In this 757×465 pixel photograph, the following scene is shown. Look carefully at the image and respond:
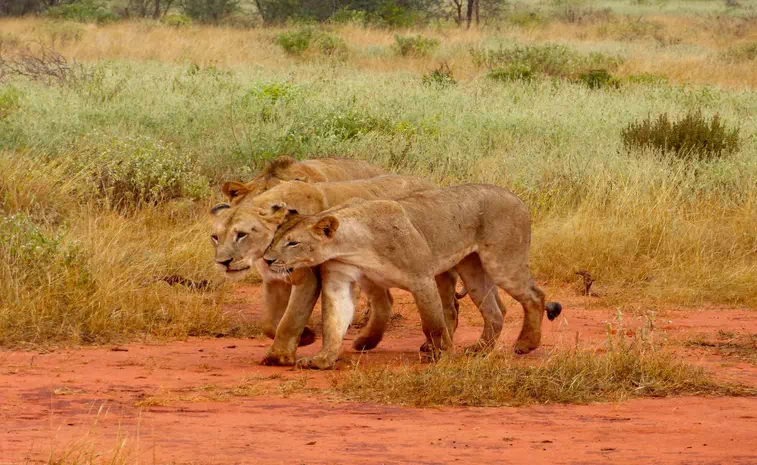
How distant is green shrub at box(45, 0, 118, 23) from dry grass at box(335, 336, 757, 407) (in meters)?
31.2

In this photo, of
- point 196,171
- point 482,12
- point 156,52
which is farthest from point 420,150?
point 482,12

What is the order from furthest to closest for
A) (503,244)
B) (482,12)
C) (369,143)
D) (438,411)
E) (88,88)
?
(482,12) < (88,88) < (369,143) < (503,244) < (438,411)

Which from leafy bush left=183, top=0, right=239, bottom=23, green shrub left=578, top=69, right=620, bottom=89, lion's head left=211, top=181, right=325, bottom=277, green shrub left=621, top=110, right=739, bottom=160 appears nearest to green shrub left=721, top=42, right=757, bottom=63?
green shrub left=578, top=69, right=620, bottom=89

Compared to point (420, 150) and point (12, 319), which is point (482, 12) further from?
point (12, 319)

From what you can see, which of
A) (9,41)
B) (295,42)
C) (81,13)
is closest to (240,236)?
(295,42)

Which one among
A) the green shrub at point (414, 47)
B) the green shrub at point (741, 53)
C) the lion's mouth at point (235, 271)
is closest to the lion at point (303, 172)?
the lion's mouth at point (235, 271)

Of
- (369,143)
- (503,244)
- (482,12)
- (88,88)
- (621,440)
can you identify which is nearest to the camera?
(621,440)

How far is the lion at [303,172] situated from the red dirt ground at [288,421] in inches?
45.8

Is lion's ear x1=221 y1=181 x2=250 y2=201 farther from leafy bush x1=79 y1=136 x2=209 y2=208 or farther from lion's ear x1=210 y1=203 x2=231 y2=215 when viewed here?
leafy bush x1=79 y1=136 x2=209 y2=208

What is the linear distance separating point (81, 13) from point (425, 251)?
3228cm

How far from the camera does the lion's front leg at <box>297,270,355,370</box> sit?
27.8 ft

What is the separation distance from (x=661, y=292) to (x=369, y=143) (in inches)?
180

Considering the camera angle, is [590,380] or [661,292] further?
[661,292]

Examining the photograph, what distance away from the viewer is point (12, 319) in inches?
374
